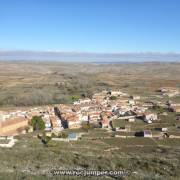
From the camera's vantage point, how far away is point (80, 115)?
2029 inches

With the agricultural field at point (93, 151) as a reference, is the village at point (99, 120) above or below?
below

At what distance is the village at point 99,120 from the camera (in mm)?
39500

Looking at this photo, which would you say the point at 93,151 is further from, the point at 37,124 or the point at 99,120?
the point at 99,120

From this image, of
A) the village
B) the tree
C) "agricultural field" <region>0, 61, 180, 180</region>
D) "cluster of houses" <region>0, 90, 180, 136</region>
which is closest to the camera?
"agricultural field" <region>0, 61, 180, 180</region>

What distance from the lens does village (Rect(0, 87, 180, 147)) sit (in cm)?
3950

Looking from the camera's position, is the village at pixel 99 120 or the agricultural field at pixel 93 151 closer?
the agricultural field at pixel 93 151

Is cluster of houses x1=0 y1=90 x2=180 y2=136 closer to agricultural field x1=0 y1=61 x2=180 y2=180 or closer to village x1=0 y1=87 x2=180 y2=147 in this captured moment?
village x1=0 y1=87 x2=180 y2=147

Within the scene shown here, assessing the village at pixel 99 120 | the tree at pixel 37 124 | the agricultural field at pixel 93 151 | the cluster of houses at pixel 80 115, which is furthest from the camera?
the tree at pixel 37 124

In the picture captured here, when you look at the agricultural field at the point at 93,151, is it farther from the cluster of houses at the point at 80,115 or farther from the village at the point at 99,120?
the cluster of houses at the point at 80,115

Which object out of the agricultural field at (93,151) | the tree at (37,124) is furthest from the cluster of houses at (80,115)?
the agricultural field at (93,151)

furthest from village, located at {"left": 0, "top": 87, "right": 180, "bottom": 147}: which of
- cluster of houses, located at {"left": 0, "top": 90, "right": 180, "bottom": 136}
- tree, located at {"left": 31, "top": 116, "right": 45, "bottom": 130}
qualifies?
tree, located at {"left": 31, "top": 116, "right": 45, "bottom": 130}

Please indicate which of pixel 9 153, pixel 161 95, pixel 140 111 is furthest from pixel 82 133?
pixel 161 95

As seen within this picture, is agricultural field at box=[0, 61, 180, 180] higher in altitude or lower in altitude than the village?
higher

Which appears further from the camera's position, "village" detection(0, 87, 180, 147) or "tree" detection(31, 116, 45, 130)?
"tree" detection(31, 116, 45, 130)
